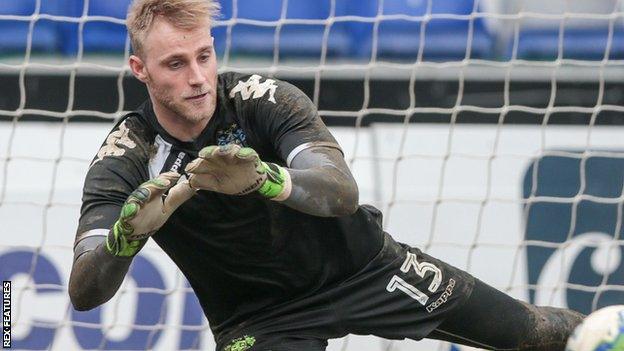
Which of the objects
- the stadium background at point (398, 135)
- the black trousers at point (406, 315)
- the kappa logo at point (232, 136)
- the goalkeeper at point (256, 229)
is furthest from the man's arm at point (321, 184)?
the stadium background at point (398, 135)

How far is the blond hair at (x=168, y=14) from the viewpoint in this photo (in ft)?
9.93

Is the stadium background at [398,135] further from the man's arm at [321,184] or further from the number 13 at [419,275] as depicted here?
the man's arm at [321,184]

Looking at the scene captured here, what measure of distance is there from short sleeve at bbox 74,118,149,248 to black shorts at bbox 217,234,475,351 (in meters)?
0.54

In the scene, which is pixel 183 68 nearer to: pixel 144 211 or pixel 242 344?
pixel 144 211

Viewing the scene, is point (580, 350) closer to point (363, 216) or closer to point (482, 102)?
point (363, 216)

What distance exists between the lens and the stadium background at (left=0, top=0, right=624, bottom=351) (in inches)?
192

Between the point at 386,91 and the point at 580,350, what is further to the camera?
the point at 386,91

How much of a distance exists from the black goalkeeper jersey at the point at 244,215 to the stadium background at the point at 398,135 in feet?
5.25

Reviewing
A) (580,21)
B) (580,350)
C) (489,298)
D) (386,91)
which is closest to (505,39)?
(580,21)

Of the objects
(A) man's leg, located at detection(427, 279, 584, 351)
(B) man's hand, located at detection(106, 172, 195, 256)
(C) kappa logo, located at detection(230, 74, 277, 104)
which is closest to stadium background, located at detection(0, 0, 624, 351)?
(A) man's leg, located at detection(427, 279, 584, 351)

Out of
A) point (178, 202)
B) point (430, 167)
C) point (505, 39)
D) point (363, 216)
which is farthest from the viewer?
point (505, 39)

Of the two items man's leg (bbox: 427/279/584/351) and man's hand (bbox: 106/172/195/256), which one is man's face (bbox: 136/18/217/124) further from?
Result: man's leg (bbox: 427/279/584/351)

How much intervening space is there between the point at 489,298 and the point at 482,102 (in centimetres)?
209

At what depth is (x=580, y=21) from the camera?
575 cm
